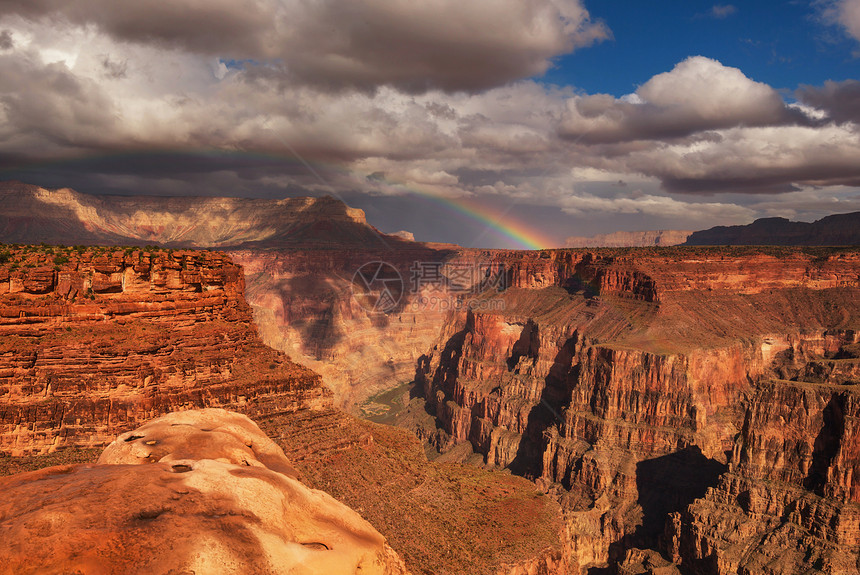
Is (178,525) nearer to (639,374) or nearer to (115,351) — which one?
(115,351)

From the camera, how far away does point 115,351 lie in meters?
33.1

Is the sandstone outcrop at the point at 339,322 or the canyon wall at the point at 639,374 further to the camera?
the sandstone outcrop at the point at 339,322

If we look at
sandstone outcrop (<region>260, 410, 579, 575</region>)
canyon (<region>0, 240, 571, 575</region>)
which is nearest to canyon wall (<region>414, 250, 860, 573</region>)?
sandstone outcrop (<region>260, 410, 579, 575</region>)

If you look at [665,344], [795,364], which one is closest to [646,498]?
[665,344]

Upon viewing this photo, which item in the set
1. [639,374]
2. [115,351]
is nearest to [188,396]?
[115,351]

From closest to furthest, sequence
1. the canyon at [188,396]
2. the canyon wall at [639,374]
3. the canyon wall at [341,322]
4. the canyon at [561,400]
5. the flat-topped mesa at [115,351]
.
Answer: the canyon at [188,396]
the flat-topped mesa at [115,351]
the canyon at [561,400]
the canyon wall at [639,374]
the canyon wall at [341,322]

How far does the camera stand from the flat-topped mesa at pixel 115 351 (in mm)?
30375

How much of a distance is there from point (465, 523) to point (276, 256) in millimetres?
180116

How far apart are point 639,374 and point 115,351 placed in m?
79.5

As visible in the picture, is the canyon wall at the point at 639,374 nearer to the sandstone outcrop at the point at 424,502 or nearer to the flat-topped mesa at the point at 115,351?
the sandstone outcrop at the point at 424,502

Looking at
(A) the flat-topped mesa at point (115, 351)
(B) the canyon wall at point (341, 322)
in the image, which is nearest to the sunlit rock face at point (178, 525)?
(A) the flat-topped mesa at point (115, 351)

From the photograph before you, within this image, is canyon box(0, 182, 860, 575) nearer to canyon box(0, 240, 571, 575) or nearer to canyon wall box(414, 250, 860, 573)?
canyon box(0, 240, 571, 575)

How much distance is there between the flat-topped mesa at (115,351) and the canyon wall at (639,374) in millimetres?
52198

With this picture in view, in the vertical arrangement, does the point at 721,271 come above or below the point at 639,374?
above
